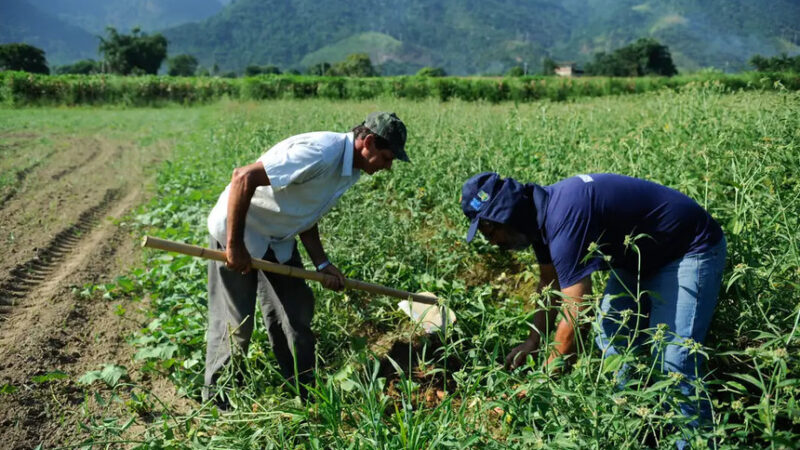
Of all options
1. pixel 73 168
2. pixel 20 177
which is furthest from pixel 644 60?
pixel 20 177

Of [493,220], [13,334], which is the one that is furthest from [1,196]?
[493,220]

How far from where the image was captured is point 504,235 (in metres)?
2.45

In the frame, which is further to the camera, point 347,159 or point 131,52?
point 131,52

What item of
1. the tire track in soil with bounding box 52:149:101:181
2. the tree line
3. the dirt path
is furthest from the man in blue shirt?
the tree line

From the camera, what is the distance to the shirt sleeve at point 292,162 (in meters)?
2.62

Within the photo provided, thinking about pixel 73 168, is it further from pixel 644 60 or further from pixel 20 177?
pixel 644 60

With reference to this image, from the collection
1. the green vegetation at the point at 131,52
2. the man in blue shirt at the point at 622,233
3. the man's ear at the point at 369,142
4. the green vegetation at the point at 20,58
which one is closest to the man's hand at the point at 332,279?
the man's ear at the point at 369,142

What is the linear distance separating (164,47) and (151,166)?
102797 millimetres

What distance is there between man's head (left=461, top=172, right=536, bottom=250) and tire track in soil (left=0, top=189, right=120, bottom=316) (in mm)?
3910

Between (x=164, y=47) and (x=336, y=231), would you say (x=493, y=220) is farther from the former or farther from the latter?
(x=164, y=47)

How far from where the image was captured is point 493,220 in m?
2.33

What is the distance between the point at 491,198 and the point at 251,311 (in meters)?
1.58

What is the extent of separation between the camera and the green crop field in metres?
1.92

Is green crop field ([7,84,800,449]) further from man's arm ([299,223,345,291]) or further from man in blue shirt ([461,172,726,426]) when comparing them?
man's arm ([299,223,345,291])
